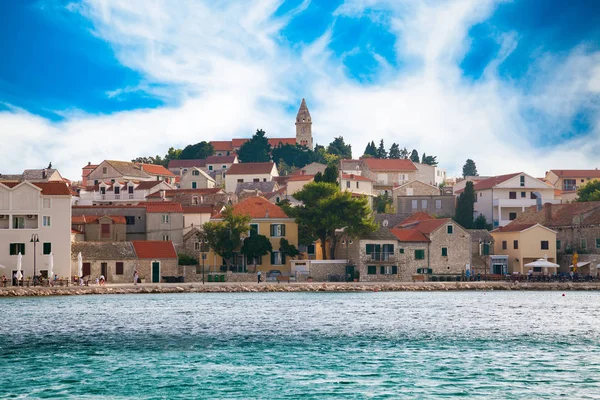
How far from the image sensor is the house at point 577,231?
81475 millimetres

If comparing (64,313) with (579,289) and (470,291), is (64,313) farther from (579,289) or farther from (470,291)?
(579,289)

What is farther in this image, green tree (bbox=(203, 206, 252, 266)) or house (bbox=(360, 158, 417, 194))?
house (bbox=(360, 158, 417, 194))

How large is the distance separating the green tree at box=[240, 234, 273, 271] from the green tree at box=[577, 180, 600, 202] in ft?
147

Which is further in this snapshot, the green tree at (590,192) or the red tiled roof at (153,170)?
the red tiled roof at (153,170)

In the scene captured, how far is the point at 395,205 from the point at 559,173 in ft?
135

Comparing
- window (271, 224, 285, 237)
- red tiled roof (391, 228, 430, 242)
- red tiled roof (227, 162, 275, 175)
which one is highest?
red tiled roof (227, 162, 275, 175)

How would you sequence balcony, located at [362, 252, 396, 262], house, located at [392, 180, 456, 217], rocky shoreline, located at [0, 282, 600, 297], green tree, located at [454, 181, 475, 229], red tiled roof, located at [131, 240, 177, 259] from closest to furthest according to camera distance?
rocky shoreline, located at [0, 282, 600, 297]
red tiled roof, located at [131, 240, 177, 259]
balcony, located at [362, 252, 396, 262]
green tree, located at [454, 181, 475, 229]
house, located at [392, 180, 456, 217]

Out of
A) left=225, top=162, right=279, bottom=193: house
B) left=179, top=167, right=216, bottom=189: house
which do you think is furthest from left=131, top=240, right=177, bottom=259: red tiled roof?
left=179, top=167, right=216, bottom=189: house

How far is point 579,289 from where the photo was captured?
76.1 m

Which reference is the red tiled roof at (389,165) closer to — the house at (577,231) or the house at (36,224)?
the house at (577,231)

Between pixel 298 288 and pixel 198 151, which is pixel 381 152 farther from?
pixel 298 288

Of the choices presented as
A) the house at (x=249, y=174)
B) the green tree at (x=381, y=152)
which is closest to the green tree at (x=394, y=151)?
the green tree at (x=381, y=152)

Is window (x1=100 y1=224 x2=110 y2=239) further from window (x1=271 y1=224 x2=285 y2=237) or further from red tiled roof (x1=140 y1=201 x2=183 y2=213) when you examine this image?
window (x1=271 y1=224 x2=285 y2=237)

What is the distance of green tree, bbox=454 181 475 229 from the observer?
103m
